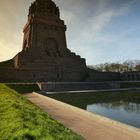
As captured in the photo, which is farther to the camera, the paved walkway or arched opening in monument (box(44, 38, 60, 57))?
arched opening in monument (box(44, 38, 60, 57))

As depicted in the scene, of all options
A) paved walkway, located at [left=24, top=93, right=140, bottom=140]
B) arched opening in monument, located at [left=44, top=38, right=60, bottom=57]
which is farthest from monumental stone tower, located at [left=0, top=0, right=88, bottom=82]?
paved walkway, located at [left=24, top=93, right=140, bottom=140]

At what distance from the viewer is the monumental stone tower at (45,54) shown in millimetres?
33719

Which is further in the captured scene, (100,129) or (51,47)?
(51,47)

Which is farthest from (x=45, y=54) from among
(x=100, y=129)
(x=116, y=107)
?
(x=100, y=129)

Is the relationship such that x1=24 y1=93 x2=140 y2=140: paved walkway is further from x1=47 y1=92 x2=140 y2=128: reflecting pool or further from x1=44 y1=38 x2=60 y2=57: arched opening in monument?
x1=44 y1=38 x2=60 y2=57: arched opening in monument

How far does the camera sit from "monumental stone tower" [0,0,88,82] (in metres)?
33.7

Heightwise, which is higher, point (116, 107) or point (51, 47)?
point (51, 47)

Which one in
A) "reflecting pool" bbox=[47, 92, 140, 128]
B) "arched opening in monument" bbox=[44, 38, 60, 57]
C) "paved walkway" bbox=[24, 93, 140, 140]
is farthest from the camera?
"arched opening in monument" bbox=[44, 38, 60, 57]

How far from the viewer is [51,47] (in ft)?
132

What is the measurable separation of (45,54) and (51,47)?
3.35 m

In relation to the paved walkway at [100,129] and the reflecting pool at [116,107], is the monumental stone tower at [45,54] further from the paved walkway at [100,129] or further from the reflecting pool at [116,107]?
the paved walkway at [100,129]

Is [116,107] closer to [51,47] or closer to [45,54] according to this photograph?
[45,54]

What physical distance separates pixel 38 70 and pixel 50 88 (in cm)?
879

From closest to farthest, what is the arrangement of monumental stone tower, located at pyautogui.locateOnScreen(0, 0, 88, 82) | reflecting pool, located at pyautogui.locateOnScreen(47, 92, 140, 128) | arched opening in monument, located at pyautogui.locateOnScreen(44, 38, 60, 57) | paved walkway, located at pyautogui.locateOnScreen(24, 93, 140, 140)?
1. paved walkway, located at pyautogui.locateOnScreen(24, 93, 140, 140)
2. reflecting pool, located at pyautogui.locateOnScreen(47, 92, 140, 128)
3. monumental stone tower, located at pyautogui.locateOnScreen(0, 0, 88, 82)
4. arched opening in monument, located at pyautogui.locateOnScreen(44, 38, 60, 57)
